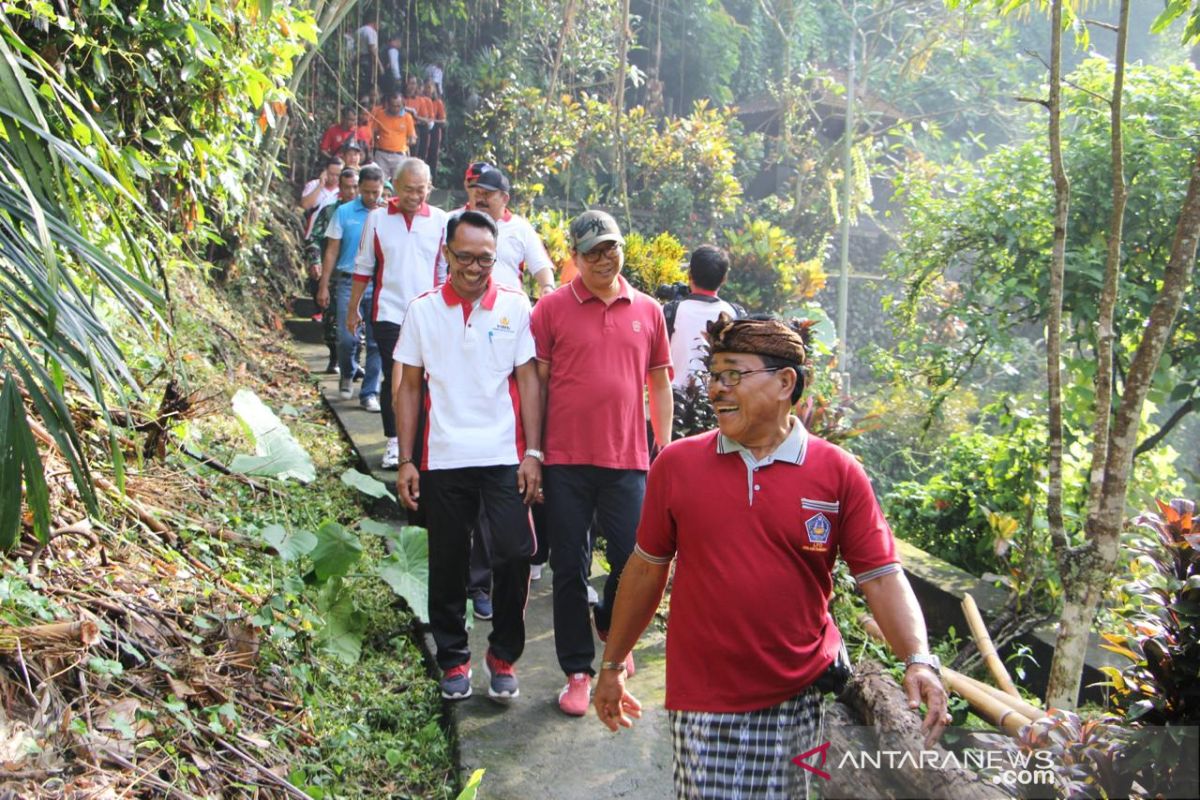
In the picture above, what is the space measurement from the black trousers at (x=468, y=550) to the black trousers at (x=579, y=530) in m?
0.13

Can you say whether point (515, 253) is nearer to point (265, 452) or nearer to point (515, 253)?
point (515, 253)

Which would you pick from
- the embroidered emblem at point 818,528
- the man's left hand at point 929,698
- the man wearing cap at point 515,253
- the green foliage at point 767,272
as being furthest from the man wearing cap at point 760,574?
the green foliage at point 767,272

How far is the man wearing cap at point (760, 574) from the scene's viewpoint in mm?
2502

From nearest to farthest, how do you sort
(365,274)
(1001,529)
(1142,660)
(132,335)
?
(1142,660), (132,335), (365,274), (1001,529)

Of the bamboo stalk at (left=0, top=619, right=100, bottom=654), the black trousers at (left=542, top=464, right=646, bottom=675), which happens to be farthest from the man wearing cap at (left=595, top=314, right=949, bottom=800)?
the bamboo stalk at (left=0, top=619, right=100, bottom=654)

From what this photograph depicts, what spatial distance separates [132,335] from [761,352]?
4.35 metres

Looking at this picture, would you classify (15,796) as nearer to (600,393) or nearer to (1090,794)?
(600,393)

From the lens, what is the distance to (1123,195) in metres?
4.11

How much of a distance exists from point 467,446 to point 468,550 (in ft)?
1.39

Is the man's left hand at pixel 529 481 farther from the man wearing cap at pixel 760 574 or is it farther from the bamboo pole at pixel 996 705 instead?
the man wearing cap at pixel 760 574

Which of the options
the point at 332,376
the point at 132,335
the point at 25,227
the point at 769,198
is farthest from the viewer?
the point at 769,198

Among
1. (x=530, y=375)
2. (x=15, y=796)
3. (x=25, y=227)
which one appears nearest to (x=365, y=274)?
(x=530, y=375)

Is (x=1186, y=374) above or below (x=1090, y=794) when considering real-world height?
above

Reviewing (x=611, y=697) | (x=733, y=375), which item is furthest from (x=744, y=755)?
(x=733, y=375)
